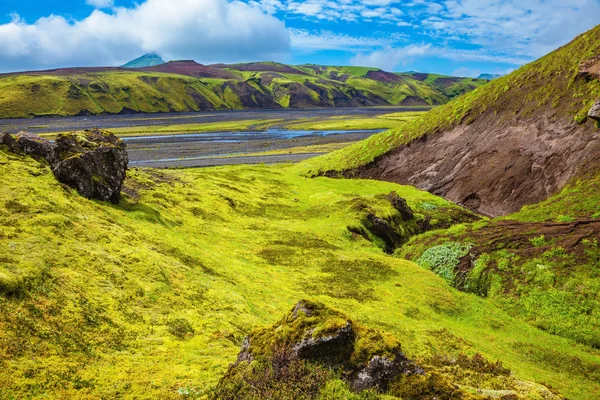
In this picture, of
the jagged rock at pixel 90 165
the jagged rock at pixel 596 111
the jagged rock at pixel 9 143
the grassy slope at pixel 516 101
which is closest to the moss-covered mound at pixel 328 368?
the jagged rock at pixel 90 165

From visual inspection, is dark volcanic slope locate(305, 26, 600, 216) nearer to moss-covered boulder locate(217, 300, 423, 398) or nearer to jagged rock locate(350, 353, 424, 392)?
jagged rock locate(350, 353, 424, 392)

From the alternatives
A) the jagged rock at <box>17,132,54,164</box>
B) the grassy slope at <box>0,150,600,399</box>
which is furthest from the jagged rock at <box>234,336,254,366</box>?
the jagged rock at <box>17,132,54,164</box>

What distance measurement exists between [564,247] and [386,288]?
15.1 meters

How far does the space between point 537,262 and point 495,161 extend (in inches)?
1541

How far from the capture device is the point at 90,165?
2920cm

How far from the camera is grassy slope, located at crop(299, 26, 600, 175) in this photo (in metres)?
62.6

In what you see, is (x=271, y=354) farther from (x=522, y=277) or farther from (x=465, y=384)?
(x=522, y=277)

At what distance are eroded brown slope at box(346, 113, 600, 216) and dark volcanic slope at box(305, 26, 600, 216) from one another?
0.15 m

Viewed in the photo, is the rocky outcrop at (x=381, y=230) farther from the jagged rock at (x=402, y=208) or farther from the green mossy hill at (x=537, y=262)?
the jagged rock at (x=402, y=208)

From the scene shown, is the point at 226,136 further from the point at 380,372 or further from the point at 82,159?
the point at 380,372

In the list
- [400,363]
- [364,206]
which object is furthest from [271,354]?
[364,206]

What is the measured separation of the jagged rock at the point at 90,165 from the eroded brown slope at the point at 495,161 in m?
52.8

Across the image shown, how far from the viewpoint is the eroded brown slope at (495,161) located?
56219 mm

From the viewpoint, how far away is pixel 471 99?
271 ft
